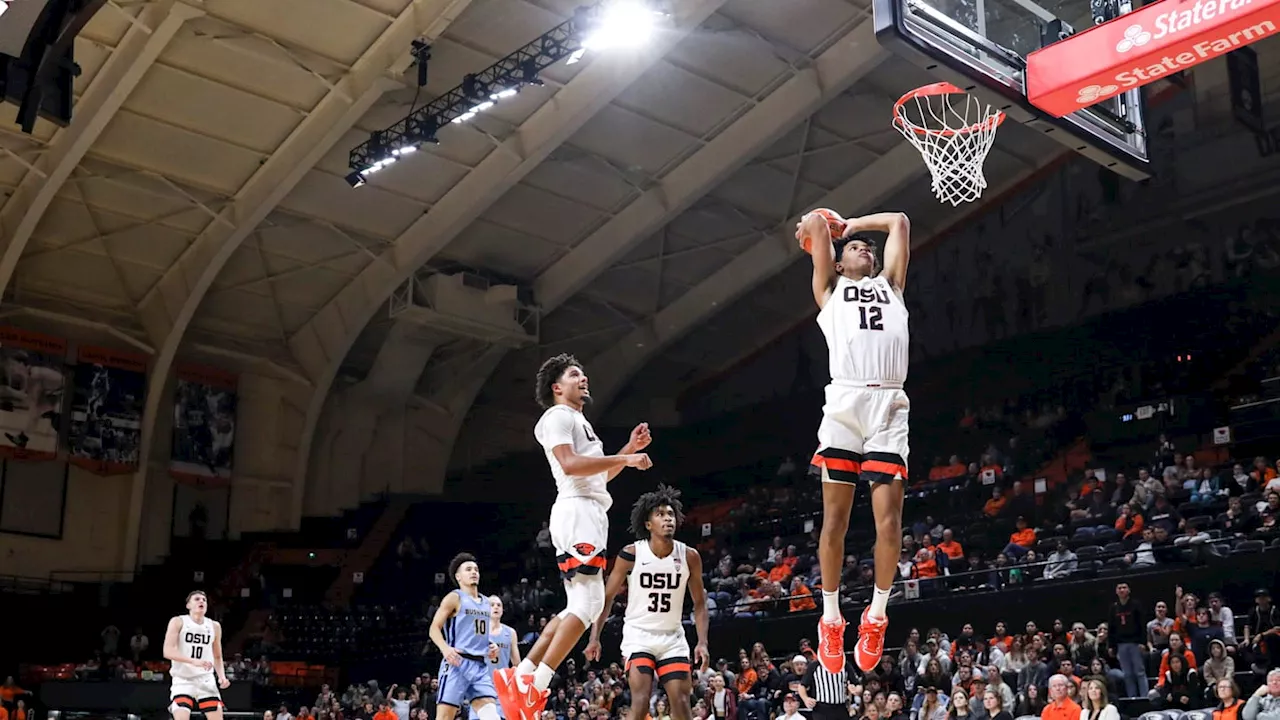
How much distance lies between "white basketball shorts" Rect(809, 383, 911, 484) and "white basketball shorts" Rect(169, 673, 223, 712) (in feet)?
25.1

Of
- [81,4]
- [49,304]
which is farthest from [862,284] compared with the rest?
[49,304]

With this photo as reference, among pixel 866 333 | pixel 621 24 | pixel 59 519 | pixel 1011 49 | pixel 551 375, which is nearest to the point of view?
pixel 866 333

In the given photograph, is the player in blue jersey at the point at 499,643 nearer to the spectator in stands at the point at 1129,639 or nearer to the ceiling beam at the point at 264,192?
the spectator in stands at the point at 1129,639

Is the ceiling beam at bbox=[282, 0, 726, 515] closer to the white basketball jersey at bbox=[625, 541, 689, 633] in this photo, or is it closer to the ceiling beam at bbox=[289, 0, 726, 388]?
the ceiling beam at bbox=[289, 0, 726, 388]

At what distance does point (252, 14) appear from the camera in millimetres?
21062

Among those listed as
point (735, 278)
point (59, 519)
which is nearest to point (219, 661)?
point (59, 519)

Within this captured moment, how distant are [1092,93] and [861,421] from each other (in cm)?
444

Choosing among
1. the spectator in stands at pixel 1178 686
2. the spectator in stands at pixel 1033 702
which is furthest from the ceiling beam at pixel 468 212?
the spectator in stands at pixel 1178 686

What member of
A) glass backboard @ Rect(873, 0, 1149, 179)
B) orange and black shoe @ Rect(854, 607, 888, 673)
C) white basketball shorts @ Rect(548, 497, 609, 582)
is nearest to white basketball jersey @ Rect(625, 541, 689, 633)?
white basketball shorts @ Rect(548, 497, 609, 582)

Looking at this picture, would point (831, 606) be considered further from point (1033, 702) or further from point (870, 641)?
point (1033, 702)

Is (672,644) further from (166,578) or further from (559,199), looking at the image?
(166,578)

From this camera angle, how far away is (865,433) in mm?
7164

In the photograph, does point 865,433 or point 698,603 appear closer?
point 865,433

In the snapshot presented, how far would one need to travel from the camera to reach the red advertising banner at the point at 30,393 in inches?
1054
